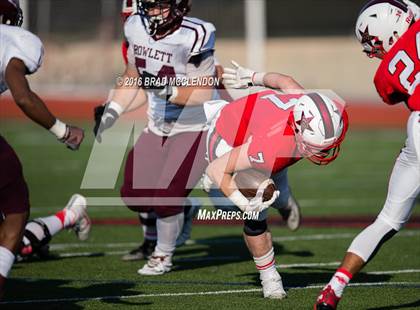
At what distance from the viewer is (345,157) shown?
14.5 m

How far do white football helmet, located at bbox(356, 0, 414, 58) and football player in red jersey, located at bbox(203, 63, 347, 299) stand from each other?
43 cm

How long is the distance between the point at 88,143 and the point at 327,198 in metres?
6.70

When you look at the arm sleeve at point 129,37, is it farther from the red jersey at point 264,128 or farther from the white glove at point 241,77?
the red jersey at point 264,128

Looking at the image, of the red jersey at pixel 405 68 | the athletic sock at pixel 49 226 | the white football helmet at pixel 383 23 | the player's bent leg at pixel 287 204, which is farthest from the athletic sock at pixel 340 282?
the athletic sock at pixel 49 226

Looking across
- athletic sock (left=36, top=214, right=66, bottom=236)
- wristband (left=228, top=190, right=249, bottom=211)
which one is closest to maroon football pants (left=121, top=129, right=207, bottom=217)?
athletic sock (left=36, top=214, right=66, bottom=236)

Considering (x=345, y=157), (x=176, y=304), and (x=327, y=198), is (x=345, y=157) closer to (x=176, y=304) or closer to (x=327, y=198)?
(x=327, y=198)

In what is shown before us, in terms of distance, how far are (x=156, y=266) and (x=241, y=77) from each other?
1501 mm

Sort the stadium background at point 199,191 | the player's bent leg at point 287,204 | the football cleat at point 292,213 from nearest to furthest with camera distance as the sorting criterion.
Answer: the stadium background at point 199,191 → the player's bent leg at point 287,204 → the football cleat at point 292,213

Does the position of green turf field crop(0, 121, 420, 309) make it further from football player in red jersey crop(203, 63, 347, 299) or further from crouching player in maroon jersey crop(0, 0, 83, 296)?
crouching player in maroon jersey crop(0, 0, 83, 296)

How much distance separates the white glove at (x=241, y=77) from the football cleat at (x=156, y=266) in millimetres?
1358

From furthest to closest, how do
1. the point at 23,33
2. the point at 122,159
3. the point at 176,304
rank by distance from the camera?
the point at 122,159 < the point at 176,304 < the point at 23,33

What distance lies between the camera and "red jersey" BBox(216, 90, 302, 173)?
5.13 m

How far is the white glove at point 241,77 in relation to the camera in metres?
5.83

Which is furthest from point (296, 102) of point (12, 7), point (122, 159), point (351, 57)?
point (351, 57)
